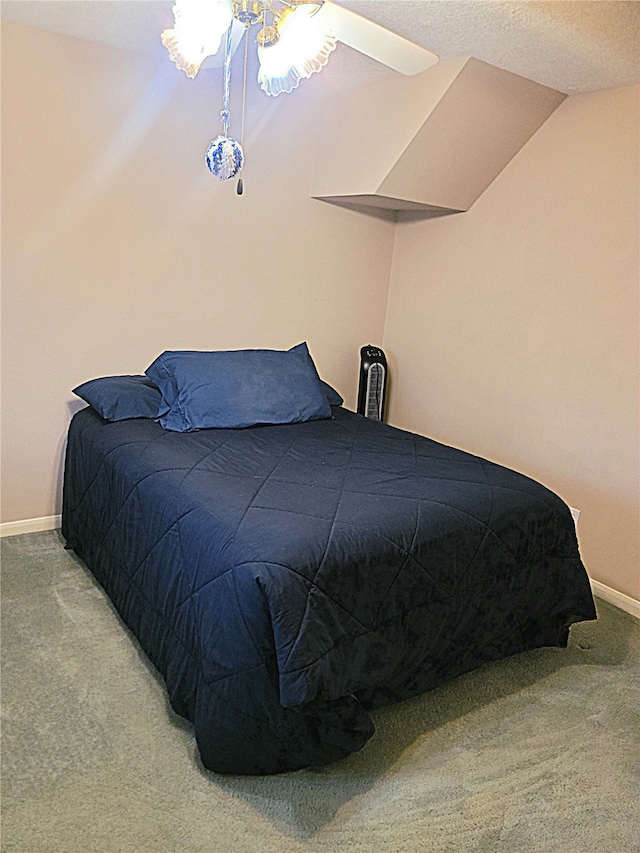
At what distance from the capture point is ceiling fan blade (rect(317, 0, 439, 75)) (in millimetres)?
1884

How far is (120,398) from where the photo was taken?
2.73 metres

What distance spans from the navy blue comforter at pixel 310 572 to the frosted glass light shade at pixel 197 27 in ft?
4.12

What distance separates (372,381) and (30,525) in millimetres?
1901

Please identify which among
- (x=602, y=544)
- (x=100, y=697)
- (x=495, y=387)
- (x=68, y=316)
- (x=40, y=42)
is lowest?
(x=100, y=697)

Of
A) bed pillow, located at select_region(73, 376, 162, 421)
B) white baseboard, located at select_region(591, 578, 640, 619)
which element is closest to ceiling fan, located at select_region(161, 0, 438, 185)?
bed pillow, located at select_region(73, 376, 162, 421)

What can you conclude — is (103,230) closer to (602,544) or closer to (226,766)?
(226,766)

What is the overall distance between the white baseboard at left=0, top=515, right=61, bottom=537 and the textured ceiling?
6.72ft

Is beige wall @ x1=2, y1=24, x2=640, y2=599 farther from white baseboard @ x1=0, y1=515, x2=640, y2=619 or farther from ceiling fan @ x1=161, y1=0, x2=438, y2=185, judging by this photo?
ceiling fan @ x1=161, y1=0, x2=438, y2=185

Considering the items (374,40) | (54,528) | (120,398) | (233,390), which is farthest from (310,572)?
(54,528)

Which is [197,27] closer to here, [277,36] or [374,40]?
[277,36]

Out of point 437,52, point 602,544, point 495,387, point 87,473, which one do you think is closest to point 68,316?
point 87,473

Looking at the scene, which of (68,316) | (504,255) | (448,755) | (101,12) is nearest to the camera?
(448,755)

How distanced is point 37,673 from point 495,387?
2367 millimetres

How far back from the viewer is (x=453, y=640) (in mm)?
2021
